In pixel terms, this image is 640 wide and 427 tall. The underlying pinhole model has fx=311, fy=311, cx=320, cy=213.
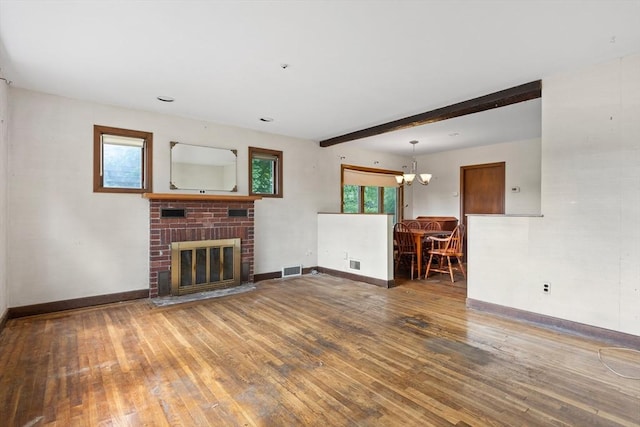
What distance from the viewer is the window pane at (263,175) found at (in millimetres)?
5195

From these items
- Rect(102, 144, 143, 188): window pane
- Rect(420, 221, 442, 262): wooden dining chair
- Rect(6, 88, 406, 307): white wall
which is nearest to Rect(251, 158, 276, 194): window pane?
Rect(6, 88, 406, 307): white wall

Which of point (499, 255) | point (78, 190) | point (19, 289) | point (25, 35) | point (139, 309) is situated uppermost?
point (25, 35)

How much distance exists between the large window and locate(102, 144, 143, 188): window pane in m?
3.69

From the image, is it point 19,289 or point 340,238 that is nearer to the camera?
point 19,289

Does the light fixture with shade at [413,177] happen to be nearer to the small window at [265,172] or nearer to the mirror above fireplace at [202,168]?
the small window at [265,172]

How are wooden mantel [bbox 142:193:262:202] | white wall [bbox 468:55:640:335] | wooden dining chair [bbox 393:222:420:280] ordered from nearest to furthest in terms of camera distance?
white wall [bbox 468:55:640:335], wooden mantel [bbox 142:193:262:202], wooden dining chair [bbox 393:222:420:280]

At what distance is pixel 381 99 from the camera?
12.3ft

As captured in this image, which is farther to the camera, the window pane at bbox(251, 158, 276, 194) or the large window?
the large window

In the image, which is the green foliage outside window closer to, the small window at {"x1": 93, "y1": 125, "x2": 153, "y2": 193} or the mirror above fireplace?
the mirror above fireplace

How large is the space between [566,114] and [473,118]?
1.58 m

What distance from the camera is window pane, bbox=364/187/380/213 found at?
7073mm

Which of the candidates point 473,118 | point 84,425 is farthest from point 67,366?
point 473,118

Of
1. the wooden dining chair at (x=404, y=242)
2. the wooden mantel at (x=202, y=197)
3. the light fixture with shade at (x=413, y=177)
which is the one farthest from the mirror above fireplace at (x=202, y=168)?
the light fixture with shade at (x=413, y=177)

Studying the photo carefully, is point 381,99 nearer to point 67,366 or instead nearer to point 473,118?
point 473,118
